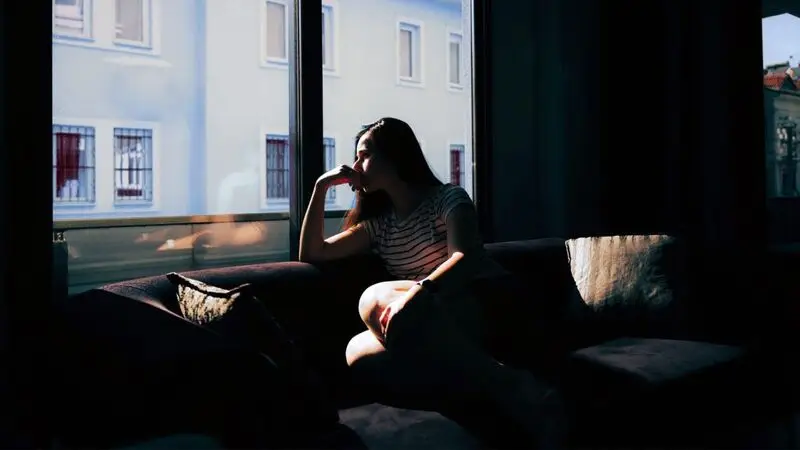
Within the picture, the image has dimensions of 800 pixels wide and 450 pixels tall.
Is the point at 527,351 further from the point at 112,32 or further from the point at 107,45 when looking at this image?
the point at 112,32

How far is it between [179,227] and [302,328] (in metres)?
13.6

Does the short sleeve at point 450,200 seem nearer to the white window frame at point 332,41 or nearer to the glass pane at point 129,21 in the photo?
the white window frame at point 332,41

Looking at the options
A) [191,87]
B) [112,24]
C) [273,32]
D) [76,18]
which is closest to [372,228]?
[191,87]

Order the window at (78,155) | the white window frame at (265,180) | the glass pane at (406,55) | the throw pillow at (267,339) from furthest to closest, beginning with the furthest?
the glass pane at (406,55), the white window frame at (265,180), the window at (78,155), the throw pillow at (267,339)

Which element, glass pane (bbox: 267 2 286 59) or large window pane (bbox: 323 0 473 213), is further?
glass pane (bbox: 267 2 286 59)

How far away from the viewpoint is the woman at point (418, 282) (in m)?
1.49

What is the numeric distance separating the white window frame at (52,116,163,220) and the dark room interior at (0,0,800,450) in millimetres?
12469

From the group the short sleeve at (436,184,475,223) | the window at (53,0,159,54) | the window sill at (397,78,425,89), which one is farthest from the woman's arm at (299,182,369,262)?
the window sill at (397,78,425,89)

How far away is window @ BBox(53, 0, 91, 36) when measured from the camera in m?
13.3

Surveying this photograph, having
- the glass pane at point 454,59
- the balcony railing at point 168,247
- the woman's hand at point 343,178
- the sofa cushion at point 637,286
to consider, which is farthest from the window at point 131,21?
the sofa cushion at point 637,286

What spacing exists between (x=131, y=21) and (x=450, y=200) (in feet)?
49.9

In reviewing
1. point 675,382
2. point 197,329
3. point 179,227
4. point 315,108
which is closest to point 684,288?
point 675,382

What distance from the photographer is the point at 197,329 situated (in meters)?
1.35

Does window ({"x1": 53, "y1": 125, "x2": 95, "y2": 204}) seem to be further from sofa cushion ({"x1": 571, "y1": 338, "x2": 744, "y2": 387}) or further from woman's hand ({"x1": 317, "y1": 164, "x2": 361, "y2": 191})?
sofa cushion ({"x1": 571, "y1": 338, "x2": 744, "y2": 387})
